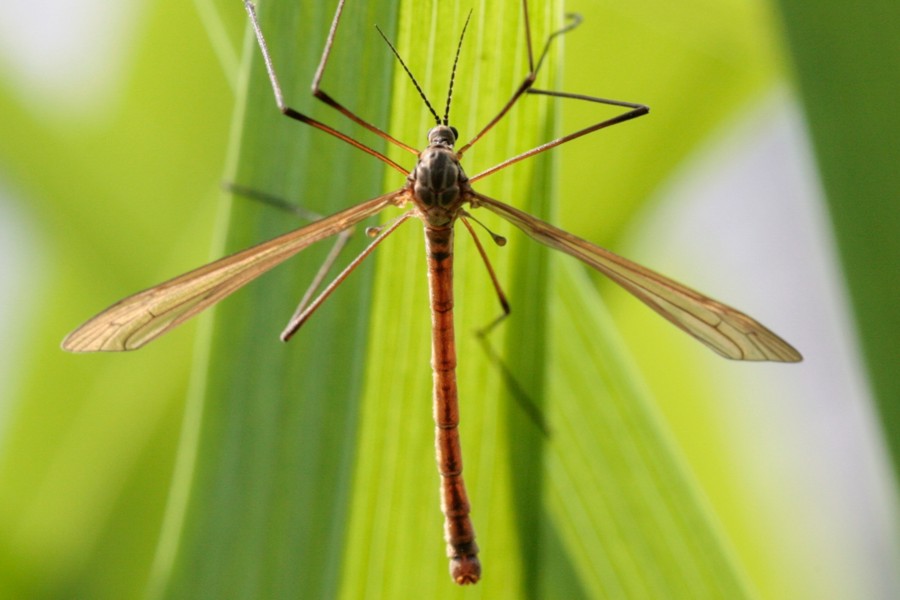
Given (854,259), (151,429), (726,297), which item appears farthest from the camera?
(726,297)

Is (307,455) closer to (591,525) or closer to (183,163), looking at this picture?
(591,525)

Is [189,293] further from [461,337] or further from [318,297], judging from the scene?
[461,337]

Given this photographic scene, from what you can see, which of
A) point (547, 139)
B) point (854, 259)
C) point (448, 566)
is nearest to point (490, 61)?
point (547, 139)

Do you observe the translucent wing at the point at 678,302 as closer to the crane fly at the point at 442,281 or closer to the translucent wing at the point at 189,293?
the crane fly at the point at 442,281

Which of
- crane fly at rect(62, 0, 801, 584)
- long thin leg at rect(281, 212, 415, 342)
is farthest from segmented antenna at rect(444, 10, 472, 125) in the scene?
long thin leg at rect(281, 212, 415, 342)

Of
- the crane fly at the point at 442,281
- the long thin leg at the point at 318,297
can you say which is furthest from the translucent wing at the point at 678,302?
the long thin leg at the point at 318,297
